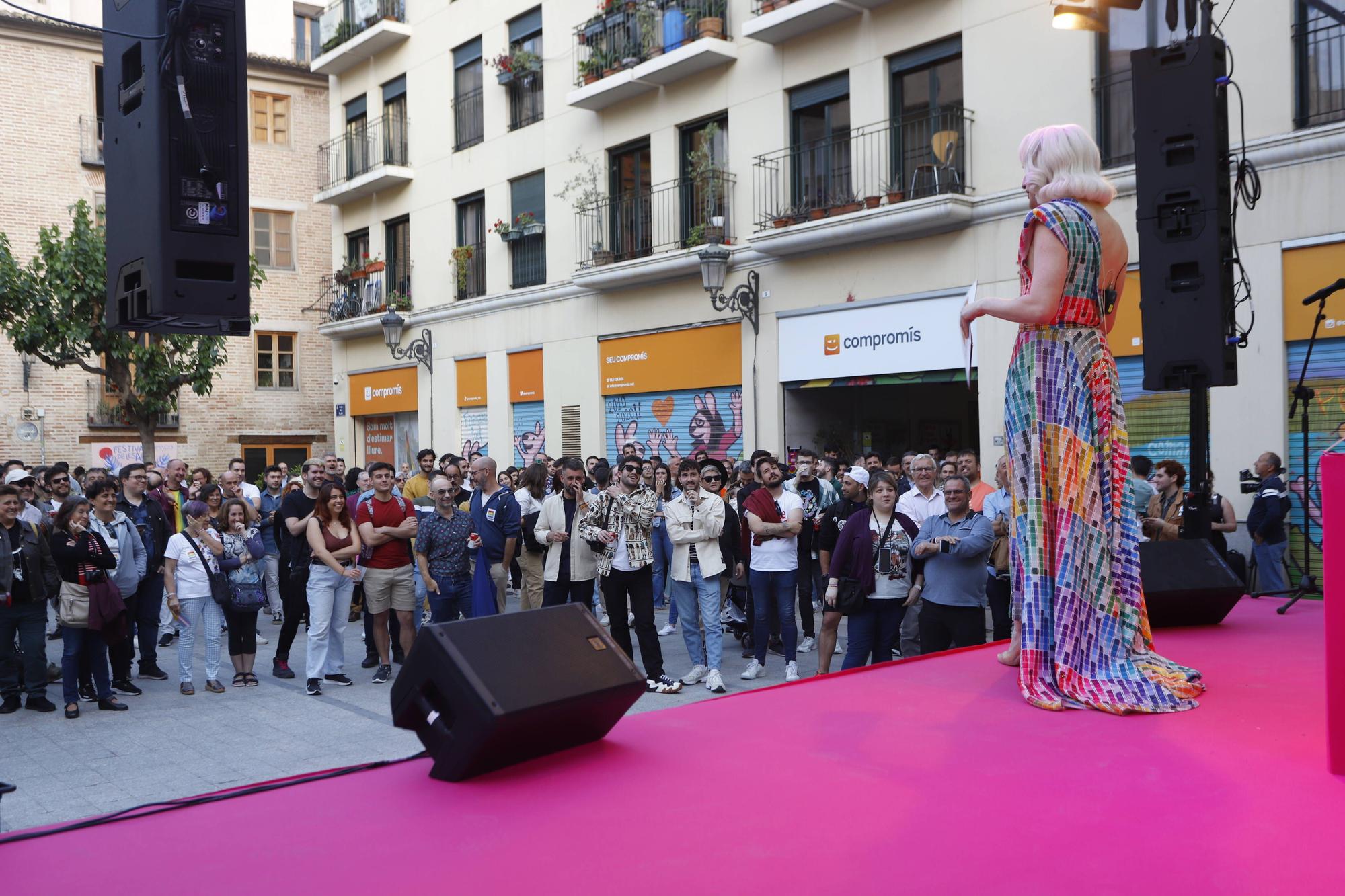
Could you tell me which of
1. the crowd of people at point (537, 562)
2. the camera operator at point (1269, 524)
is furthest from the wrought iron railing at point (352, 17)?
the camera operator at point (1269, 524)

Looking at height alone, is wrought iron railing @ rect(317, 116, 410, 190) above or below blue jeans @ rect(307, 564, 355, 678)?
above

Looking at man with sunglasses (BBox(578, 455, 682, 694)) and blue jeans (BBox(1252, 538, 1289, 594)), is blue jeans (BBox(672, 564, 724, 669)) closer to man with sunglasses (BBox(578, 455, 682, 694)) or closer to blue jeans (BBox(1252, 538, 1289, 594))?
man with sunglasses (BBox(578, 455, 682, 694))

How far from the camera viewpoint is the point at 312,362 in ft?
94.3

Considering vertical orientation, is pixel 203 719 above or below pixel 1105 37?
below

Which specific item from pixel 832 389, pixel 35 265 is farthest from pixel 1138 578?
pixel 35 265

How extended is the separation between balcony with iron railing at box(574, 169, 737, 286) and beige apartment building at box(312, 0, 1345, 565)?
0.05m

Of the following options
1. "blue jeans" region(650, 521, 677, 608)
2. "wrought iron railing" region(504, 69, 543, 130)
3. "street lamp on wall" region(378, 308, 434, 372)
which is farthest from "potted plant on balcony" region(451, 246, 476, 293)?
"blue jeans" region(650, 521, 677, 608)

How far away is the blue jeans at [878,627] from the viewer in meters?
7.36

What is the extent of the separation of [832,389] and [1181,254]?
9967 mm

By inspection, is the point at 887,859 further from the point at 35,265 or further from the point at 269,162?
the point at 269,162

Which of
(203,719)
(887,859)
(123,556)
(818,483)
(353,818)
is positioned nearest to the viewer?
(887,859)

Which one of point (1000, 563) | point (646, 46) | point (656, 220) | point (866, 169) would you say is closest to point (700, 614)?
point (1000, 563)

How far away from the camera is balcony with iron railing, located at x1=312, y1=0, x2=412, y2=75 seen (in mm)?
22781

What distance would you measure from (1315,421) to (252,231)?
2342 cm
